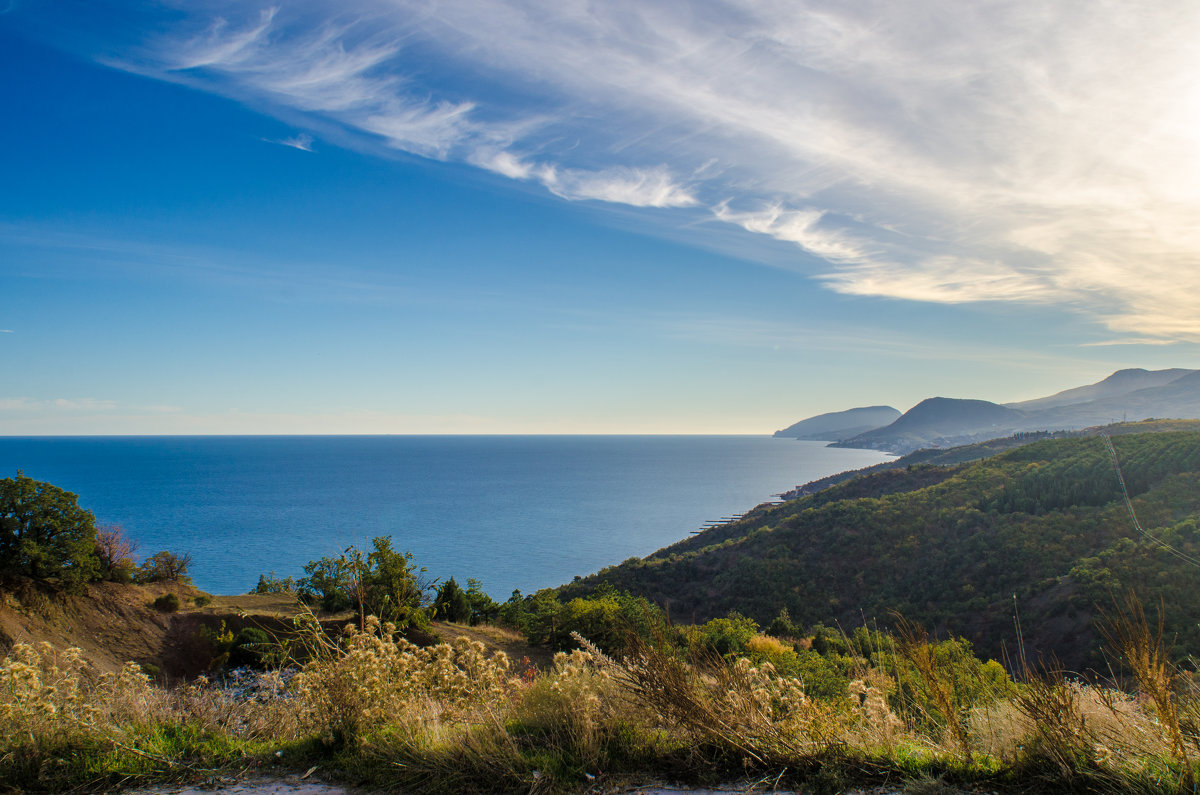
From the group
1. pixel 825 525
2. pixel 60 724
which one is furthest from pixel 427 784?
pixel 825 525

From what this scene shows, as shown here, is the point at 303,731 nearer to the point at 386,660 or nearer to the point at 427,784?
the point at 386,660

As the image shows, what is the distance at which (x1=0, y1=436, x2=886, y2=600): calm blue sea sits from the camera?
56.8m

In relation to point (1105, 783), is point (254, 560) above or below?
below

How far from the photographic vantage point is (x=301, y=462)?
547 ft

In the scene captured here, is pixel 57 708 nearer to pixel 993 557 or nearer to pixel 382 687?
pixel 382 687

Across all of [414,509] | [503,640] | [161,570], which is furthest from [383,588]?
[414,509]

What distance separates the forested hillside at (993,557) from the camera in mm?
22062

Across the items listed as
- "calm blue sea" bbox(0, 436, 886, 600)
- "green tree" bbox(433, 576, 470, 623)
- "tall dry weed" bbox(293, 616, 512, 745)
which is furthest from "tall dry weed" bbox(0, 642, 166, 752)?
"calm blue sea" bbox(0, 436, 886, 600)

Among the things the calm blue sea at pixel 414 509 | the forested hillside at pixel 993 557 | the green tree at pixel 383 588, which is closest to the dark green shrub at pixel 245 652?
the green tree at pixel 383 588

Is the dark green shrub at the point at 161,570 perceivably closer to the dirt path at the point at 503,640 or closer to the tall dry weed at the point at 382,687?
the dirt path at the point at 503,640

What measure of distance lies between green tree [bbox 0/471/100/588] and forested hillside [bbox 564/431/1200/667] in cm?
2357

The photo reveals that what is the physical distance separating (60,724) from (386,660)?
2083 millimetres

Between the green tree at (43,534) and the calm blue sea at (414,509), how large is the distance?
15474 millimetres

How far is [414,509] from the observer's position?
87.2 meters
